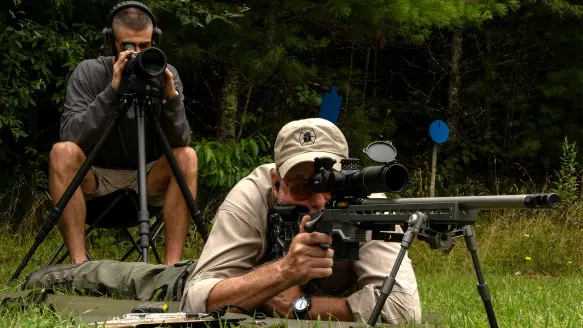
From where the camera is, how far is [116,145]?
14.9 ft

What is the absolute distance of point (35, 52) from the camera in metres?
6.46

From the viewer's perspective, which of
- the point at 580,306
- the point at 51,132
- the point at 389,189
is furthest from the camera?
the point at 51,132

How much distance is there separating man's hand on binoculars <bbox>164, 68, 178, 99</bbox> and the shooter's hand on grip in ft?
6.35

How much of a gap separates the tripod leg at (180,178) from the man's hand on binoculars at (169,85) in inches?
6.4

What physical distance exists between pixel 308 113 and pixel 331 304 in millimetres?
6773

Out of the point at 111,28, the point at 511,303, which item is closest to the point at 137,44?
the point at 111,28

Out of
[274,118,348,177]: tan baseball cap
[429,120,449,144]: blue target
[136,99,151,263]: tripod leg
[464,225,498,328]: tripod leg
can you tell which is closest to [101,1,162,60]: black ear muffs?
[136,99,151,263]: tripod leg

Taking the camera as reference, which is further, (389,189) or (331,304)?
(331,304)

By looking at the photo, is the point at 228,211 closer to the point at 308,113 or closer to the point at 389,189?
the point at 389,189

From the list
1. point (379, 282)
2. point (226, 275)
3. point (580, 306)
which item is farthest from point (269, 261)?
point (580, 306)

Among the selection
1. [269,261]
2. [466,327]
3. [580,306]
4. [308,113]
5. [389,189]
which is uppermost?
[389,189]

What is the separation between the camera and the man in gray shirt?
4.27 meters

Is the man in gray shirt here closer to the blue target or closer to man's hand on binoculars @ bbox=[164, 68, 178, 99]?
man's hand on binoculars @ bbox=[164, 68, 178, 99]

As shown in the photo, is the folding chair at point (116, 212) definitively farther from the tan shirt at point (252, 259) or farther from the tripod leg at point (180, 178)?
the tan shirt at point (252, 259)
